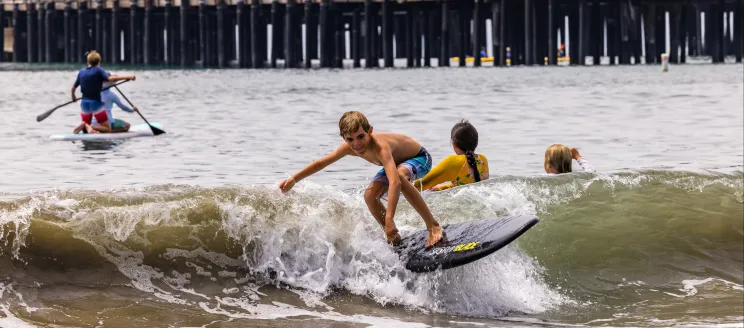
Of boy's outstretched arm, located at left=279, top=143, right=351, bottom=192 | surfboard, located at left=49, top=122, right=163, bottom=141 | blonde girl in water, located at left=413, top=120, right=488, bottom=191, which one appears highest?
boy's outstretched arm, located at left=279, top=143, right=351, bottom=192

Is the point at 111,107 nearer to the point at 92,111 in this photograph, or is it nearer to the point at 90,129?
the point at 92,111

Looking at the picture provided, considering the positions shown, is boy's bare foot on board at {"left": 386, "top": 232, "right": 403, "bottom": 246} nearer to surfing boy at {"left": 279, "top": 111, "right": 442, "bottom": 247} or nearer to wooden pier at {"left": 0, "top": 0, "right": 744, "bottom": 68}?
surfing boy at {"left": 279, "top": 111, "right": 442, "bottom": 247}

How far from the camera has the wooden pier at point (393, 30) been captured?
200ft

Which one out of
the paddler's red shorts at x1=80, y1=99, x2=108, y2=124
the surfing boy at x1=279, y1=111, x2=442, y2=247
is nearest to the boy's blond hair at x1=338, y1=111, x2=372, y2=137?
the surfing boy at x1=279, y1=111, x2=442, y2=247

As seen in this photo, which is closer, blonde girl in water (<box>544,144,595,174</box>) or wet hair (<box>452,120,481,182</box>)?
wet hair (<box>452,120,481,182</box>)

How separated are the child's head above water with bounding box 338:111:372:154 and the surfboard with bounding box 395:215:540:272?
957mm

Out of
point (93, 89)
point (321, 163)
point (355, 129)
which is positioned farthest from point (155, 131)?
point (355, 129)

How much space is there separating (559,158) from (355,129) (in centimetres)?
341

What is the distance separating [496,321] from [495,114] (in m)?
23.2

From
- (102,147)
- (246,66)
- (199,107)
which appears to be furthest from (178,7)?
(102,147)

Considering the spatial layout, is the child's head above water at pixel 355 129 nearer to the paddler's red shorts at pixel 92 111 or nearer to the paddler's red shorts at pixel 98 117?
the paddler's red shorts at pixel 92 111

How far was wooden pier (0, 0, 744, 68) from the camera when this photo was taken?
60.9 metres

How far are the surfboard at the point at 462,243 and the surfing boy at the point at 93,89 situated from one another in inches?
451

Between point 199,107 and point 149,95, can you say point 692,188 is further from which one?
point 149,95
